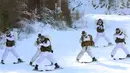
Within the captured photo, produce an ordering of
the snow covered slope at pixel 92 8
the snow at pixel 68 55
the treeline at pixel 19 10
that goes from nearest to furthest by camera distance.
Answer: the snow at pixel 68 55, the treeline at pixel 19 10, the snow covered slope at pixel 92 8

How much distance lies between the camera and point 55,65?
50.9ft

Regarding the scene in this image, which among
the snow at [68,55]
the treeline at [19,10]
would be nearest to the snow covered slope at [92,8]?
the treeline at [19,10]

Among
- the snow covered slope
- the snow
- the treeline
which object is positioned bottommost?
the snow

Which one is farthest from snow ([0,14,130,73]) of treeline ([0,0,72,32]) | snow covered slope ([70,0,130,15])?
snow covered slope ([70,0,130,15])

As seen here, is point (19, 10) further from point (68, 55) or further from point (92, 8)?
point (92, 8)

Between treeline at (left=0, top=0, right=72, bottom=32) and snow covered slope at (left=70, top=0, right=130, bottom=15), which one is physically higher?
snow covered slope at (left=70, top=0, right=130, bottom=15)

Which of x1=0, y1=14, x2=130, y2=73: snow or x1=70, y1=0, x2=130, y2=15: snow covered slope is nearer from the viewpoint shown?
x1=0, y1=14, x2=130, y2=73: snow

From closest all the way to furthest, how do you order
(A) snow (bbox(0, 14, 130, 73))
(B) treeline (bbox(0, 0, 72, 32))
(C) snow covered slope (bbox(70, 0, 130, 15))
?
1. (A) snow (bbox(0, 14, 130, 73))
2. (B) treeline (bbox(0, 0, 72, 32))
3. (C) snow covered slope (bbox(70, 0, 130, 15))

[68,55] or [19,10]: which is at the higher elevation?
[19,10]

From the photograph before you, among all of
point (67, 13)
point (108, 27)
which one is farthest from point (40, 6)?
point (108, 27)

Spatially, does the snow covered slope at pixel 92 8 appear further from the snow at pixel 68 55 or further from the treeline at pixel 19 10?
the snow at pixel 68 55

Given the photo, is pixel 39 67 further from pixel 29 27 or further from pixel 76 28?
pixel 76 28

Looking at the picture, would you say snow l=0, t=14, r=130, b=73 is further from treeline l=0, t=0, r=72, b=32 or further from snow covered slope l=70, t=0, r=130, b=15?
snow covered slope l=70, t=0, r=130, b=15

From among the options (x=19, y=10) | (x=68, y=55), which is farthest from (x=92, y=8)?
(x=68, y=55)
